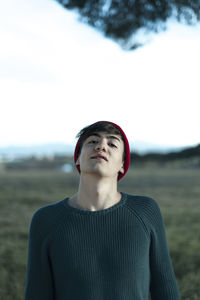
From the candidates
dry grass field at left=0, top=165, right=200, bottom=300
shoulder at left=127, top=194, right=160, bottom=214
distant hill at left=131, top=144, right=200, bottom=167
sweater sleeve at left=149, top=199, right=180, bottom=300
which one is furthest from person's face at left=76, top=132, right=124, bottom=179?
dry grass field at left=0, top=165, right=200, bottom=300

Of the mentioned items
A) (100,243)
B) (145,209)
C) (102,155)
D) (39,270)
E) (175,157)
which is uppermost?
(175,157)

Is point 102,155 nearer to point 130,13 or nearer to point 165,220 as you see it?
point 130,13

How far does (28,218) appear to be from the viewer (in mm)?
6066

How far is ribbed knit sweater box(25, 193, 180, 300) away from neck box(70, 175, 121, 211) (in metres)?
0.03

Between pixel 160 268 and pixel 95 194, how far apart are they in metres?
0.36

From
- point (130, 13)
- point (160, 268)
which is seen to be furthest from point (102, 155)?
point (130, 13)

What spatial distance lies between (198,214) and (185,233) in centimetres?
142

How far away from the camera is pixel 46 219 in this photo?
3.99 ft

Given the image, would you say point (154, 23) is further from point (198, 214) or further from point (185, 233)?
point (198, 214)

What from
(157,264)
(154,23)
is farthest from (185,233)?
(157,264)

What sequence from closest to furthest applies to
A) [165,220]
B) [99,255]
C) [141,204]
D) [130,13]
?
[99,255] < [141,204] < [130,13] < [165,220]

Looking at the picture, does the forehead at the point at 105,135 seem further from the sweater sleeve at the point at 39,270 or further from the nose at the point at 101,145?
the sweater sleeve at the point at 39,270

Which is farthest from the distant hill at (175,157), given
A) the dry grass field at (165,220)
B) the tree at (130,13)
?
the tree at (130,13)

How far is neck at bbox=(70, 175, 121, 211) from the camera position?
47.8 inches
